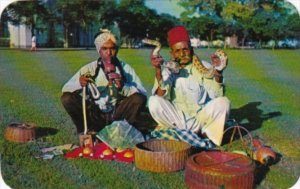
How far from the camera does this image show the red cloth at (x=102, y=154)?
171 inches

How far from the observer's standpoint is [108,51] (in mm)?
4406

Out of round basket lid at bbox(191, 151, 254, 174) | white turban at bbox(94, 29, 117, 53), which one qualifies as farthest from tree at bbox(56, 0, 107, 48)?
round basket lid at bbox(191, 151, 254, 174)

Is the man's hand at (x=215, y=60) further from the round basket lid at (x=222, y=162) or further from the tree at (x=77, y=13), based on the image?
the tree at (x=77, y=13)

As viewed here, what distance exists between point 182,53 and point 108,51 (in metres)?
0.60

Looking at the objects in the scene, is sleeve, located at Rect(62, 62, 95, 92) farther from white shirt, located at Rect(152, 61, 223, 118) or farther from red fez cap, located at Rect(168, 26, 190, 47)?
red fez cap, located at Rect(168, 26, 190, 47)

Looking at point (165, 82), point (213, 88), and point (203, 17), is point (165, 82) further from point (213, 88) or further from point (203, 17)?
point (203, 17)

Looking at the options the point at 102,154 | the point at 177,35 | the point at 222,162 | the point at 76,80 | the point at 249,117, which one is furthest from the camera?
the point at 249,117

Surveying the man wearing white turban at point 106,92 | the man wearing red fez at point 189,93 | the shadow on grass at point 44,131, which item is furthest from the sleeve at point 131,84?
the shadow on grass at point 44,131

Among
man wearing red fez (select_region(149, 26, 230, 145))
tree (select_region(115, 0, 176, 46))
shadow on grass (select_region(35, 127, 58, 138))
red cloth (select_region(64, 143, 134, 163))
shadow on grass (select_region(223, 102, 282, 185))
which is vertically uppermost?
tree (select_region(115, 0, 176, 46))

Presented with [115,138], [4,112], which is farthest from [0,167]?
[115,138]

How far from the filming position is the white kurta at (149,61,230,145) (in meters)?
4.43

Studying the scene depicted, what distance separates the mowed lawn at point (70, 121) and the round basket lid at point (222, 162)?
189 millimetres

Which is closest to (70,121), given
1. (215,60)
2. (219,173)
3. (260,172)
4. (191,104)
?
(191,104)

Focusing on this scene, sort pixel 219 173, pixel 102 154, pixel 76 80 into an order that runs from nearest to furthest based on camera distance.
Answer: pixel 219 173 → pixel 102 154 → pixel 76 80
